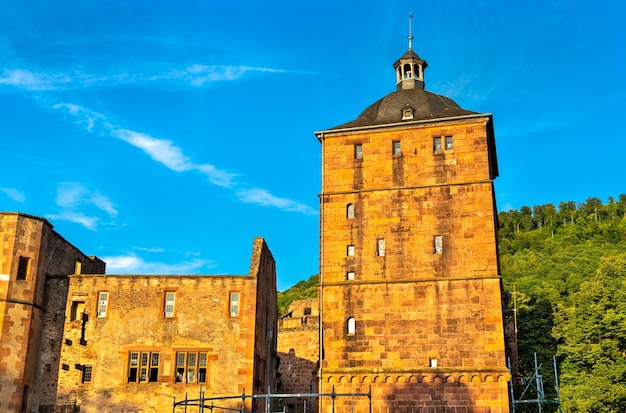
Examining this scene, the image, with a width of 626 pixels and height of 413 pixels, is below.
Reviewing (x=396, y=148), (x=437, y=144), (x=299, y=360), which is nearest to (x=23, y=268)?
(x=396, y=148)

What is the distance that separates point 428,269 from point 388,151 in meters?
6.78

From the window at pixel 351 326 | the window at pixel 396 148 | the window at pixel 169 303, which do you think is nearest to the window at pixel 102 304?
the window at pixel 169 303

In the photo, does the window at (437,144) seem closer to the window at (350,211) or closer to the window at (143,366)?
the window at (350,211)

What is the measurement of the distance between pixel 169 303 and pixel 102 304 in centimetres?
331

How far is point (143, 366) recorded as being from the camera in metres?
33.8

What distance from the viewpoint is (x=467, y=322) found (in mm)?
33750

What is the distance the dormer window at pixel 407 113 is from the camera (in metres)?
38.5

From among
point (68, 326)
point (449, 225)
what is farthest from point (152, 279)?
point (449, 225)

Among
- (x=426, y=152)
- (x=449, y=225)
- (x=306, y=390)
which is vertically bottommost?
(x=306, y=390)

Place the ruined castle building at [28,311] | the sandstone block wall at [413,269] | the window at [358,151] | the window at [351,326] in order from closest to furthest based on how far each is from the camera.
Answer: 1. the ruined castle building at [28,311]
2. the sandstone block wall at [413,269]
3. the window at [351,326]
4. the window at [358,151]

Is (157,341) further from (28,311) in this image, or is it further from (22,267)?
(22,267)

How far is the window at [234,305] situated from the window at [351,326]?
216 inches

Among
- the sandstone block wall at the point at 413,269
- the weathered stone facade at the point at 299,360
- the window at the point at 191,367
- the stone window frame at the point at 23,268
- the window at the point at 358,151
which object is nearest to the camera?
the sandstone block wall at the point at 413,269

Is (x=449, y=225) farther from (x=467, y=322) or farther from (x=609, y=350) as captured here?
(x=609, y=350)
